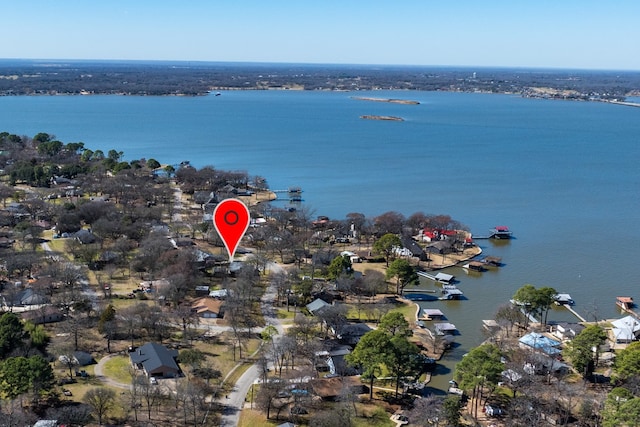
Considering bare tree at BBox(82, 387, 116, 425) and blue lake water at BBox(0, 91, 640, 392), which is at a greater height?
blue lake water at BBox(0, 91, 640, 392)

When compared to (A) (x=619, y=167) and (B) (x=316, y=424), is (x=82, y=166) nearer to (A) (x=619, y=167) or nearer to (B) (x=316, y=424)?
(B) (x=316, y=424)

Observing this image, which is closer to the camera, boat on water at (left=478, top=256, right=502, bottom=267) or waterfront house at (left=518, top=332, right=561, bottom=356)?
waterfront house at (left=518, top=332, right=561, bottom=356)

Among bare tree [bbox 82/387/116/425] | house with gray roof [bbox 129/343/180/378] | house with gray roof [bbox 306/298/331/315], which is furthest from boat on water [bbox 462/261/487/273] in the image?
bare tree [bbox 82/387/116/425]

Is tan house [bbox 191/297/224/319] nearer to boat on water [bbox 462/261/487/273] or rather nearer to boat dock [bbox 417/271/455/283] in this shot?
boat dock [bbox 417/271/455/283]

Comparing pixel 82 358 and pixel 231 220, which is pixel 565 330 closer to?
pixel 231 220

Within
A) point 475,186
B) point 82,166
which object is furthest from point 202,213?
point 475,186
